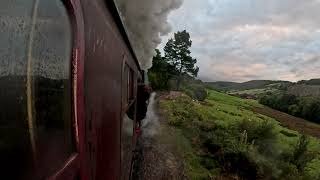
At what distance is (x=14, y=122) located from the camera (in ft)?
4.20

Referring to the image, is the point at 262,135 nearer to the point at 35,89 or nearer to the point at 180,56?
the point at 35,89

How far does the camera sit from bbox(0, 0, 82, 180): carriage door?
124 centimetres

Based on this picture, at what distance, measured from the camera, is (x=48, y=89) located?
155 cm

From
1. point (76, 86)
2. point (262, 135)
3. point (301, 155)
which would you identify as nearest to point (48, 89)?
point (76, 86)

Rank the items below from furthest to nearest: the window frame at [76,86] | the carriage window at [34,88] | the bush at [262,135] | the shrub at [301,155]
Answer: the bush at [262,135]
the shrub at [301,155]
the window frame at [76,86]
the carriage window at [34,88]

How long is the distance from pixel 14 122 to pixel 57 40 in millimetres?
462

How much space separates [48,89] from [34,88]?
140mm

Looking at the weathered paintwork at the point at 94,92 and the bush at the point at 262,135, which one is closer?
the weathered paintwork at the point at 94,92

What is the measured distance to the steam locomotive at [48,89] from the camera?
125 cm

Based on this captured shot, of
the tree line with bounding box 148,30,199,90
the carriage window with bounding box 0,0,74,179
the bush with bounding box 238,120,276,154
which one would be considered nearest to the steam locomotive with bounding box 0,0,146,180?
the carriage window with bounding box 0,0,74,179

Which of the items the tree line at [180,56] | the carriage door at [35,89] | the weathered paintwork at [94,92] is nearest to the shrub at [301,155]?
the weathered paintwork at [94,92]

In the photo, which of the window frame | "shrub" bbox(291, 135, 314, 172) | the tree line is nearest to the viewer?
the window frame

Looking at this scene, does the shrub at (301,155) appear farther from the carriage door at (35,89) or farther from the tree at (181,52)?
the tree at (181,52)

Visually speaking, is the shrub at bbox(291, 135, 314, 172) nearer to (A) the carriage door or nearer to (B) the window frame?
(B) the window frame
